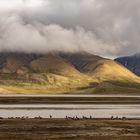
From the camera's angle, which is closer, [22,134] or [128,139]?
[128,139]

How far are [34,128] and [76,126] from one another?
25.9 ft

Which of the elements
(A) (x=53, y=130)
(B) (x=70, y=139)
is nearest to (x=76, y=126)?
(A) (x=53, y=130)

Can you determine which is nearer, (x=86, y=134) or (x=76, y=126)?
(x=86, y=134)

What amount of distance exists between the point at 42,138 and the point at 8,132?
773cm

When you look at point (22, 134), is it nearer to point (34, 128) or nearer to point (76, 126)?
point (34, 128)

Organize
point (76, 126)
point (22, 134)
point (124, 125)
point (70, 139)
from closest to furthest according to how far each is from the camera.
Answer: point (70, 139) → point (22, 134) → point (76, 126) → point (124, 125)

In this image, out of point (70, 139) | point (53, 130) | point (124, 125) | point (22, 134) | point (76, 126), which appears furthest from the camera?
point (124, 125)

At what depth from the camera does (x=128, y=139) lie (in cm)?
4969

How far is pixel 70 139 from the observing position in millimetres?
49062

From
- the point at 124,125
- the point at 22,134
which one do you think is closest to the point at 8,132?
the point at 22,134

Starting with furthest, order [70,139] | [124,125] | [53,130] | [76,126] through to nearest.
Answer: [124,125] < [76,126] < [53,130] < [70,139]

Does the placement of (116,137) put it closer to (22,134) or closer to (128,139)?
(128,139)

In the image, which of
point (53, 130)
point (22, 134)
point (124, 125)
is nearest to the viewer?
point (22, 134)

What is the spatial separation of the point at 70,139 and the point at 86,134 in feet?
18.2
